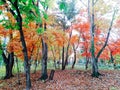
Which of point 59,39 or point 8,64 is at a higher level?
point 59,39

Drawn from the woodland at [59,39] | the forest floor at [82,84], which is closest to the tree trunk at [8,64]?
the woodland at [59,39]

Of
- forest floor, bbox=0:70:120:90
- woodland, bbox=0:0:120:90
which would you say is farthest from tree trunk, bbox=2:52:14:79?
forest floor, bbox=0:70:120:90

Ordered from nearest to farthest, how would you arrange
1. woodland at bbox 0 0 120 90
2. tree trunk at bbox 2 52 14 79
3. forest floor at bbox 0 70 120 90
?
woodland at bbox 0 0 120 90 → forest floor at bbox 0 70 120 90 → tree trunk at bbox 2 52 14 79

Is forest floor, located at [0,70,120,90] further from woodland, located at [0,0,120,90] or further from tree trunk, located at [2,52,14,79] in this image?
tree trunk, located at [2,52,14,79]

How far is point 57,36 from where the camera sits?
83.8 feet

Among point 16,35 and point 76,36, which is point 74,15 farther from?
point 16,35

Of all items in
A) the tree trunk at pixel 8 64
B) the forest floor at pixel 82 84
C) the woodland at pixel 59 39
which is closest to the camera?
the woodland at pixel 59 39

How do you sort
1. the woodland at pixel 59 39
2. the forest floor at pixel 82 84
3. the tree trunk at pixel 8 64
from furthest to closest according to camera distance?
the tree trunk at pixel 8 64 < the forest floor at pixel 82 84 < the woodland at pixel 59 39

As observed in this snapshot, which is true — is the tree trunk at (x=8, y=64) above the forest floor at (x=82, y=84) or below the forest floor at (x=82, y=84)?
above

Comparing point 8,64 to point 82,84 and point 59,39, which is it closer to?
point 59,39

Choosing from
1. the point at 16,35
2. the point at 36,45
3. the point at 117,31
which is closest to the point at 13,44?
the point at 16,35

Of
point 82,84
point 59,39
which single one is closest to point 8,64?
point 59,39

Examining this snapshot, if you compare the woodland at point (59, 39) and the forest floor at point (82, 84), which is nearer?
the woodland at point (59, 39)

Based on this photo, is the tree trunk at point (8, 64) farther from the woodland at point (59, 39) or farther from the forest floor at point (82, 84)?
the forest floor at point (82, 84)
